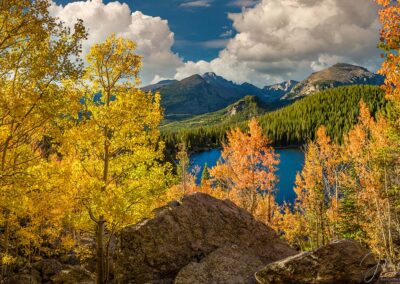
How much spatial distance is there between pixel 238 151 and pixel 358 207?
53.5 feet

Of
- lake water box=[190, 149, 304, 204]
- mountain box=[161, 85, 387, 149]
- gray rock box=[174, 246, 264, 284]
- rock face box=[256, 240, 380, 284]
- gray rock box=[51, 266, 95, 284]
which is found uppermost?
mountain box=[161, 85, 387, 149]

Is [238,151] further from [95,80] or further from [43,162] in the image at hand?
[43,162]

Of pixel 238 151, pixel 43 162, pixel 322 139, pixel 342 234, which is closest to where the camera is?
pixel 43 162

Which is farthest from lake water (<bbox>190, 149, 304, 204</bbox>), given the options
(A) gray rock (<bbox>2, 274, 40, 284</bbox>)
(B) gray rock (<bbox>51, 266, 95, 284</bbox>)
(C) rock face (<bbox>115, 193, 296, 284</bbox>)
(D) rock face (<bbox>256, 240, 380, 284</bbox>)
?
(D) rock face (<bbox>256, 240, 380, 284</bbox>)

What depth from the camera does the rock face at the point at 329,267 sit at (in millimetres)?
10570

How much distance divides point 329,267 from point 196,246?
674 cm

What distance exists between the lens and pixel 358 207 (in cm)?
3516

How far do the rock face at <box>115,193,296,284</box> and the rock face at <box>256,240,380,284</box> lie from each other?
2281 millimetres

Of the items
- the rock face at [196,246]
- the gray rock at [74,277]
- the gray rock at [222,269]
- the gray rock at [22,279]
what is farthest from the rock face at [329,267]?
the gray rock at [22,279]

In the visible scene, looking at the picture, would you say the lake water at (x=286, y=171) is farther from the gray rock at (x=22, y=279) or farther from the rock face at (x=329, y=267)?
the rock face at (x=329, y=267)

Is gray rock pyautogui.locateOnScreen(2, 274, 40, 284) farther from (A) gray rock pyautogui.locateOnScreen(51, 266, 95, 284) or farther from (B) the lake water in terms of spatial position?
(B) the lake water

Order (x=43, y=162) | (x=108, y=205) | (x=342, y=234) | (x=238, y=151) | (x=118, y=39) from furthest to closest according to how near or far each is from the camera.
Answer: (x=342, y=234), (x=238, y=151), (x=118, y=39), (x=108, y=205), (x=43, y=162)

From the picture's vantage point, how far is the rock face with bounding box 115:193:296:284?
13664 mm

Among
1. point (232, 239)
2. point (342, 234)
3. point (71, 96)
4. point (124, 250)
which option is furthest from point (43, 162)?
point (342, 234)
